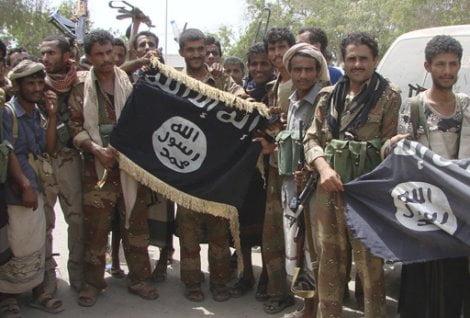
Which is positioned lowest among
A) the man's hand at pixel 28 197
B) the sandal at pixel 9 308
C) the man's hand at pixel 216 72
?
the sandal at pixel 9 308

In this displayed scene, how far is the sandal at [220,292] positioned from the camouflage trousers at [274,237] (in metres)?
0.40

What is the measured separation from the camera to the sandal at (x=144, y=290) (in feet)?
14.7

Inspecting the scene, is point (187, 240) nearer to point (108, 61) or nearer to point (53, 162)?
point (53, 162)

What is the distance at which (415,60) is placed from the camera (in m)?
4.77

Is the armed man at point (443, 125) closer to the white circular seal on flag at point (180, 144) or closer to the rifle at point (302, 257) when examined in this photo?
the rifle at point (302, 257)

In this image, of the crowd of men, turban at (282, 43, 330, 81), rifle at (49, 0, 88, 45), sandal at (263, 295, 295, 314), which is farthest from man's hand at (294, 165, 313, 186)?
rifle at (49, 0, 88, 45)

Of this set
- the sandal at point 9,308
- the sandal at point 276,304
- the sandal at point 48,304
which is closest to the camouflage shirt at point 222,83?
the sandal at point 276,304

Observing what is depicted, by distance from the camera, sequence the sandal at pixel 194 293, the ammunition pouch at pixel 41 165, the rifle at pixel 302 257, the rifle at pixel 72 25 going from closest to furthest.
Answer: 1. the rifle at pixel 302 257
2. the ammunition pouch at pixel 41 165
3. the sandal at pixel 194 293
4. the rifle at pixel 72 25

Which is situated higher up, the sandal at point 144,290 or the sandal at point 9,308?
the sandal at point 9,308

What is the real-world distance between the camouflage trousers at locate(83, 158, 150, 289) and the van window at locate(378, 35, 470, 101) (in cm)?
248

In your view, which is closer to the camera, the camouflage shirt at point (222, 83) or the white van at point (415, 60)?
the white van at point (415, 60)

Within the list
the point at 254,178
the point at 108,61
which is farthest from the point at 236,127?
the point at 108,61

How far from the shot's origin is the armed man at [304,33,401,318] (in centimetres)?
334

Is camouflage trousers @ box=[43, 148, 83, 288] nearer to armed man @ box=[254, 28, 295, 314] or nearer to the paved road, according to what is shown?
the paved road
